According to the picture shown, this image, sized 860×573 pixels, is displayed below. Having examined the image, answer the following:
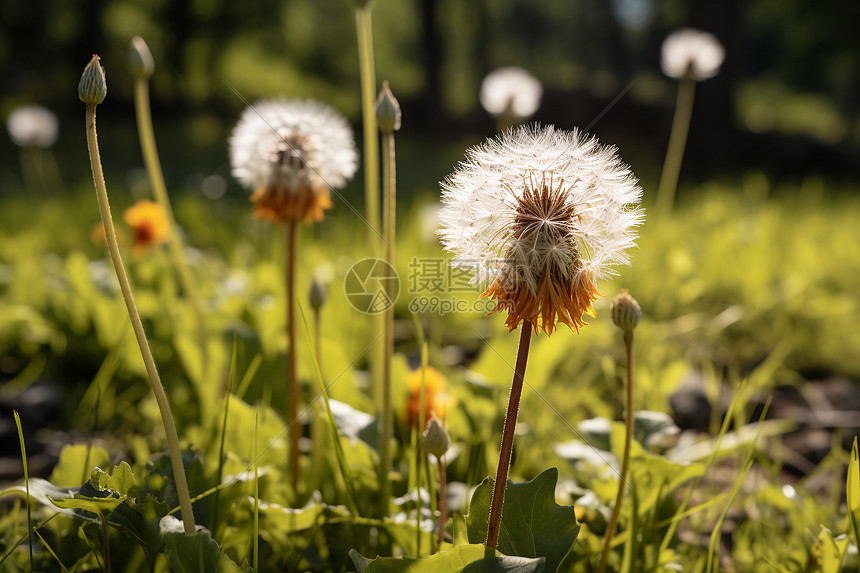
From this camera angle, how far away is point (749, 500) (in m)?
1.38

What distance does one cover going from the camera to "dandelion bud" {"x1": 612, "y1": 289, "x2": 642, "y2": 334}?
93 centimetres

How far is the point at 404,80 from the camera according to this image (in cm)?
2459

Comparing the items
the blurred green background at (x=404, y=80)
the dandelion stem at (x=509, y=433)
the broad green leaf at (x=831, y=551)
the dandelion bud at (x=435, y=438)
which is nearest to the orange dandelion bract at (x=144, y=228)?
the dandelion bud at (x=435, y=438)

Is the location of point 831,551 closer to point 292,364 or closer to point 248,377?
point 292,364

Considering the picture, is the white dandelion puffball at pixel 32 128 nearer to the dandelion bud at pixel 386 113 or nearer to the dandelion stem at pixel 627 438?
the dandelion bud at pixel 386 113

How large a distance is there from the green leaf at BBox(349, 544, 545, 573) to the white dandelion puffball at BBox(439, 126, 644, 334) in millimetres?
270

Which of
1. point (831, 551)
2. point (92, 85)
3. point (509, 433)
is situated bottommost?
point (831, 551)

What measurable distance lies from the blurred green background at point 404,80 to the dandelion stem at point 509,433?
15.1 ft

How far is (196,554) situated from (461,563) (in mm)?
327

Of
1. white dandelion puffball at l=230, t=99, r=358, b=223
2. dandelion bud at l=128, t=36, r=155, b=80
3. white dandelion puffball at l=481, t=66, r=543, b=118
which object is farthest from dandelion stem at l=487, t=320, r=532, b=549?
white dandelion puffball at l=481, t=66, r=543, b=118

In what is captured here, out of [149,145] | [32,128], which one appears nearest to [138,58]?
[149,145]

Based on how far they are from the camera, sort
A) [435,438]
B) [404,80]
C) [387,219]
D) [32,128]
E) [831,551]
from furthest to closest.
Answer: [404,80] → [32,128] → [387,219] → [831,551] → [435,438]

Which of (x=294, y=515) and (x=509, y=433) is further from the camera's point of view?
(x=294, y=515)

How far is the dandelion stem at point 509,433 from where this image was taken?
2.62ft
